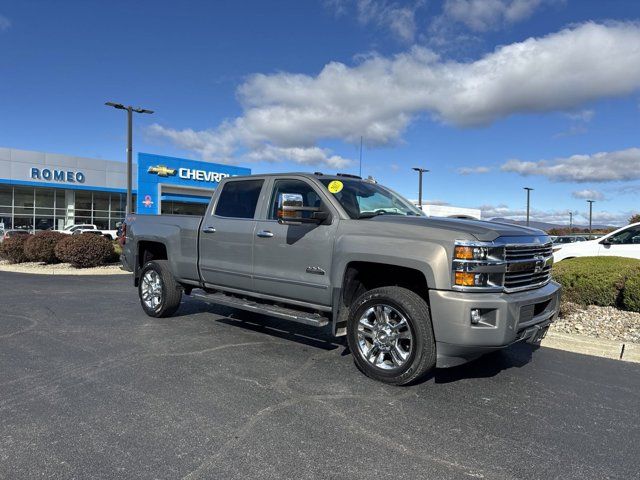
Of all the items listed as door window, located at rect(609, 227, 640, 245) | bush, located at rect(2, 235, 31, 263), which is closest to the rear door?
door window, located at rect(609, 227, 640, 245)

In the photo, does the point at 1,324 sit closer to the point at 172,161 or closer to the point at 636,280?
the point at 636,280

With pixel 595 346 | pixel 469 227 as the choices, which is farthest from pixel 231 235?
pixel 595 346

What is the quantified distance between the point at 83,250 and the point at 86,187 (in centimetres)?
2533

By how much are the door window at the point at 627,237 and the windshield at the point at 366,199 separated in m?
8.09

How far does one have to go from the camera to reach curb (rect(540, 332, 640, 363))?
18.4ft

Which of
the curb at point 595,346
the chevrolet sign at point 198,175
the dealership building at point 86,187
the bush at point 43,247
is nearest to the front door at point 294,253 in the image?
the curb at point 595,346

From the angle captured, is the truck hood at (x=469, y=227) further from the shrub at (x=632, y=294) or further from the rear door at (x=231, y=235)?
the shrub at (x=632, y=294)

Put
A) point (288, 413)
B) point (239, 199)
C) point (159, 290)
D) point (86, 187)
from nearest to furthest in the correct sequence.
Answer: point (288, 413)
point (239, 199)
point (159, 290)
point (86, 187)

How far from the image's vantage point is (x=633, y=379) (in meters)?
4.86

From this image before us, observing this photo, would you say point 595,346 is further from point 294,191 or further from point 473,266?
point 294,191

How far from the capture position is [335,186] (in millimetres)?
5352

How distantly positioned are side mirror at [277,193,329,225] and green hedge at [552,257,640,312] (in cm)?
489

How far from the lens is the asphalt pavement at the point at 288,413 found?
121 inches

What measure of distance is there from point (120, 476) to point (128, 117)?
724 inches
